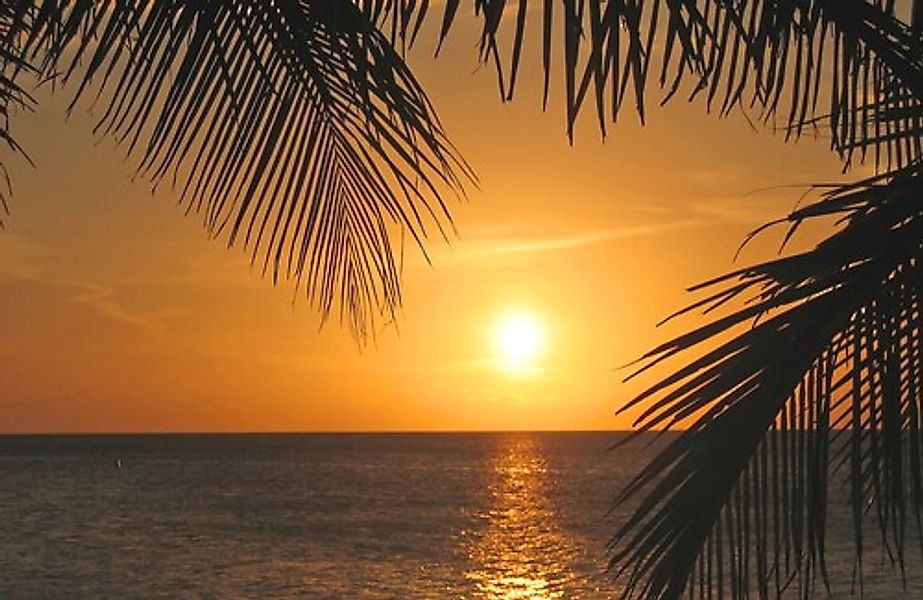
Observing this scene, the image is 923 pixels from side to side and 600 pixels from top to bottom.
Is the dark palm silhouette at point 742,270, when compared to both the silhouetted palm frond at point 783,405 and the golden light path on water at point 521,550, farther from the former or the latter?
the golden light path on water at point 521,550

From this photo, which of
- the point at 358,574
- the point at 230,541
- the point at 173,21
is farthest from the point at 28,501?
the point at 173,21

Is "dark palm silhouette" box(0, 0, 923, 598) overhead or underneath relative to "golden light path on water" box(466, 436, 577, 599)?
overhead

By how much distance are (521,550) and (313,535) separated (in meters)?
8.63

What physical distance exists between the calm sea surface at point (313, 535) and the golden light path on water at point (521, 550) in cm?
8

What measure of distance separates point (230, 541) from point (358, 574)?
11924mm

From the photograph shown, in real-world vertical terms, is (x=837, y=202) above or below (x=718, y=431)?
above

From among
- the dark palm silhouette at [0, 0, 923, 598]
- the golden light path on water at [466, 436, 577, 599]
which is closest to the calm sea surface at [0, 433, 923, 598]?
the golden light path on water at [466, 436, 577, 599]

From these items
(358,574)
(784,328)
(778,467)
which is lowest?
(358,574)

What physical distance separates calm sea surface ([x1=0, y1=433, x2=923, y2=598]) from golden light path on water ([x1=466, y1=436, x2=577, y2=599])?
0.08m

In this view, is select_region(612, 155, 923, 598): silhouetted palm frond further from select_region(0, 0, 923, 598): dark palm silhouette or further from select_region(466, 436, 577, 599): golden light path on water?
select_region(466, 436, 577, 599): golden light path on water

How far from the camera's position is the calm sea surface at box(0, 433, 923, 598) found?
3669 centimetres

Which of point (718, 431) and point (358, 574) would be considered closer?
point (718, 431)

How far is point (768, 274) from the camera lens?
2.39m

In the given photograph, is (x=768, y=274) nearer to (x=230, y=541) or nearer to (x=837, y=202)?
(x=837, y=202)
